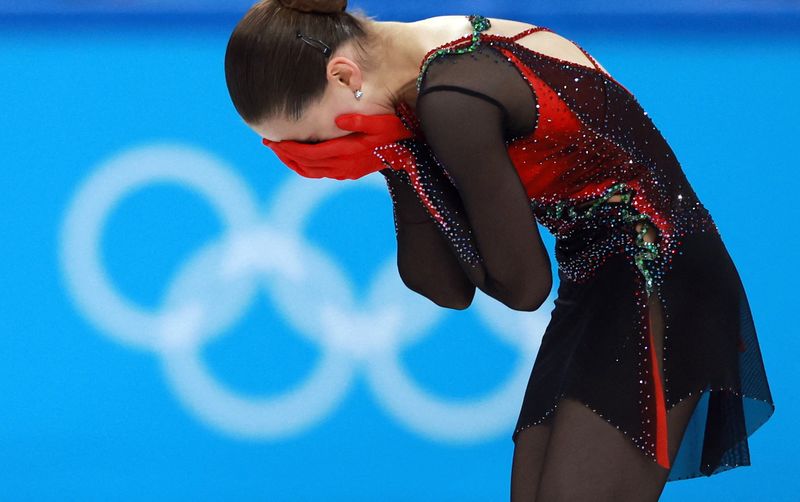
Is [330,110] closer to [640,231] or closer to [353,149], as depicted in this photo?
[353,149]

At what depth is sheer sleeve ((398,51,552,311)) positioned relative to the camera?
3.91 feet

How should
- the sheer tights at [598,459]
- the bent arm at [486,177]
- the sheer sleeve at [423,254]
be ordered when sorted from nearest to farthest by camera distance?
the bent arm at [486,177] < the sheer tights at [598,459] < the sheer sleeve at [423,254]

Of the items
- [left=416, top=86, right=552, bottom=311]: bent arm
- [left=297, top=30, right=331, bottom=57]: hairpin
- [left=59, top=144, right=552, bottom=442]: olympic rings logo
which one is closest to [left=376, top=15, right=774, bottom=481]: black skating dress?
[left=416, top=86, right=552, bottom=311]: bent arm

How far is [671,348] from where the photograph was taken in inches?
53.0

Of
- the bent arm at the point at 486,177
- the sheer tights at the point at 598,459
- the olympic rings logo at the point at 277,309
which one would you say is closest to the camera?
the bent arm at the point at 486,177

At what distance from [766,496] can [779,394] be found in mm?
229

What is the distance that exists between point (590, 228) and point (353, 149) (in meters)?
0.31

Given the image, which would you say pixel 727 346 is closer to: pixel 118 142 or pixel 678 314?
pixel 678 314

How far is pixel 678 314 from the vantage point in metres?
1.34

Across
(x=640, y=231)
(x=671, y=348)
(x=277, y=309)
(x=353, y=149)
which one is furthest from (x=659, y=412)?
(x=277, y=309)

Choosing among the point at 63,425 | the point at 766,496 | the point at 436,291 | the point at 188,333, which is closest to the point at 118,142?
the point at 188,333

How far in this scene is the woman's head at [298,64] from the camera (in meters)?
1.24

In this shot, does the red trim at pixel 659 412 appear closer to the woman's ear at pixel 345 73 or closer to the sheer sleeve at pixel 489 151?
the sheer sleeve at pixel 489 151

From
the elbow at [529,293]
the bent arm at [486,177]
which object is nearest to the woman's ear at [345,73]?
the bent arm at [486,177]
